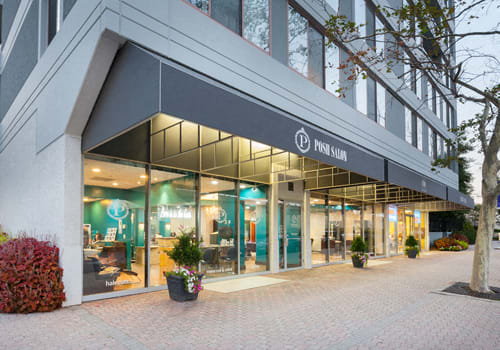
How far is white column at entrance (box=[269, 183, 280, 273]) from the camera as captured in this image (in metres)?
12.9

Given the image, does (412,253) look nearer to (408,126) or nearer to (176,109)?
(408,126)

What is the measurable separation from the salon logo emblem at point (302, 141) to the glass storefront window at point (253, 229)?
4.41 m

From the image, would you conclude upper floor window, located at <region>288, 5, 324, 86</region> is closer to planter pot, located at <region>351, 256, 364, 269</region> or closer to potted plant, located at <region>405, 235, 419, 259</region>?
planter pot, located at <region>351, 256, 364, 269</region>

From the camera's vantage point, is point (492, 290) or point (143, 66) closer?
point (143, 66)

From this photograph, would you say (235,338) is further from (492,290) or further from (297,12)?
(297,12)

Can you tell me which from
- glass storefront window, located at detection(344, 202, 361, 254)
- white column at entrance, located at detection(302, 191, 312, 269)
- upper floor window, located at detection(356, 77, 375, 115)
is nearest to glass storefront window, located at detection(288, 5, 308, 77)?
upper floor window, located at detection(356, 77, 375, 115)

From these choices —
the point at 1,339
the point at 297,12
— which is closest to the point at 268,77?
the point at 297,12

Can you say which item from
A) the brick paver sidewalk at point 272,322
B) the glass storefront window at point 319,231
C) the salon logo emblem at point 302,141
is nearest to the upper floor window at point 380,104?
the glass storefront window at point 319,231

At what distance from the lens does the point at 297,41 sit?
1185cm

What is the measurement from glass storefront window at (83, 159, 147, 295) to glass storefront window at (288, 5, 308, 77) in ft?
19.2

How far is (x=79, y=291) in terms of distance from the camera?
7488mm

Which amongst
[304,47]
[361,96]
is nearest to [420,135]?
[361,96]

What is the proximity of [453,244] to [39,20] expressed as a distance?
97.6 feet

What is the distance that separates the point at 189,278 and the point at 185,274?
5.8 inches
